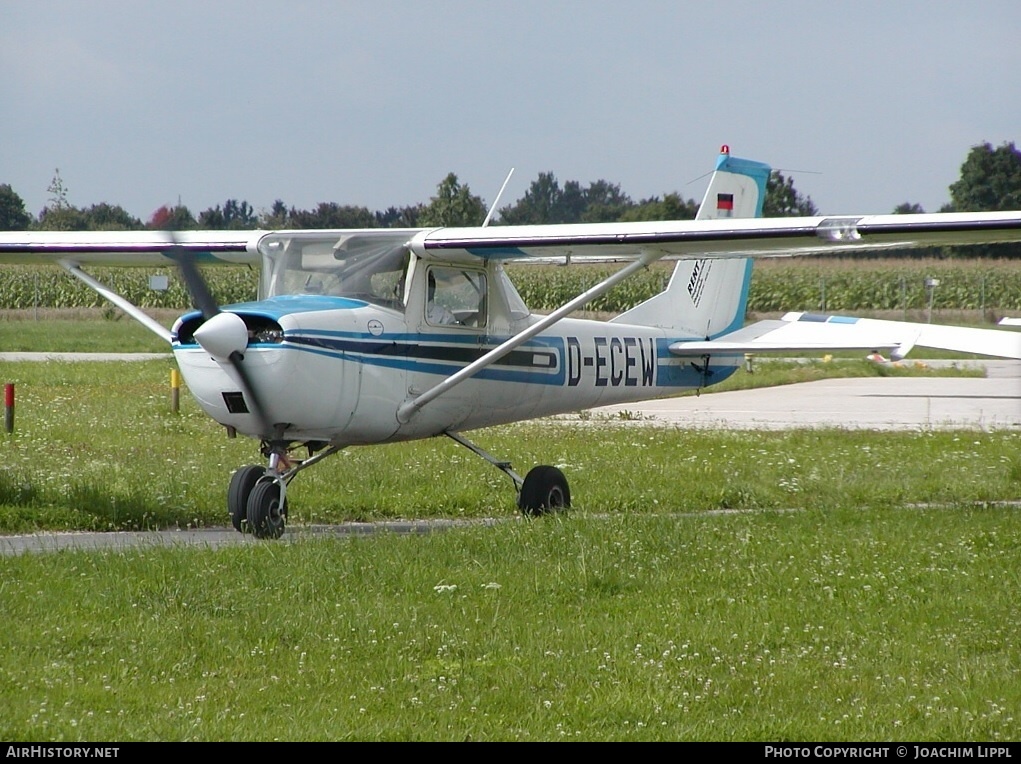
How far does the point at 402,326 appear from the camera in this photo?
424 inches

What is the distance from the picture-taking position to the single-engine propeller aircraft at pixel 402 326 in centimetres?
986

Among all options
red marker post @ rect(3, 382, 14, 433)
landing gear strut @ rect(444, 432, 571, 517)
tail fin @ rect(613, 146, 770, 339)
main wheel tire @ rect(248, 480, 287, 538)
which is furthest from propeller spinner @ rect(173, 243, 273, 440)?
red marker post @ rect(3, 382, 14, 433)

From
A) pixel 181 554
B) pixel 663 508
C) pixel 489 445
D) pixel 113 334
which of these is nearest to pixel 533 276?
pixel 113 334

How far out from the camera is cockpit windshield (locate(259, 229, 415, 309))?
1063 cm

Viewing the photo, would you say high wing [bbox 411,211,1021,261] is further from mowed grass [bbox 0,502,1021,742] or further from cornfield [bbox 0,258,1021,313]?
cornfield [bbox 0,258,1021,313]

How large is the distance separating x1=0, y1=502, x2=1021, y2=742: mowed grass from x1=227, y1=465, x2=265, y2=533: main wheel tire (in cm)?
108

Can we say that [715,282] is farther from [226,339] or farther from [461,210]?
[461,210]

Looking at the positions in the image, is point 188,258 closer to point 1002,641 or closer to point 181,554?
point 181,554

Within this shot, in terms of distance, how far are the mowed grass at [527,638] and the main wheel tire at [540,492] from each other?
1.83m

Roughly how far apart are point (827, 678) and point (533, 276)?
4640 centimetres

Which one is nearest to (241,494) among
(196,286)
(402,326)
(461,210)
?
(196,286)

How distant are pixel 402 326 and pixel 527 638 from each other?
465cm

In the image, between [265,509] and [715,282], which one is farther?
[715,282]

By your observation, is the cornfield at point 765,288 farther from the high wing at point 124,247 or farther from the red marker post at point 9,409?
the high wing at point 124,247
